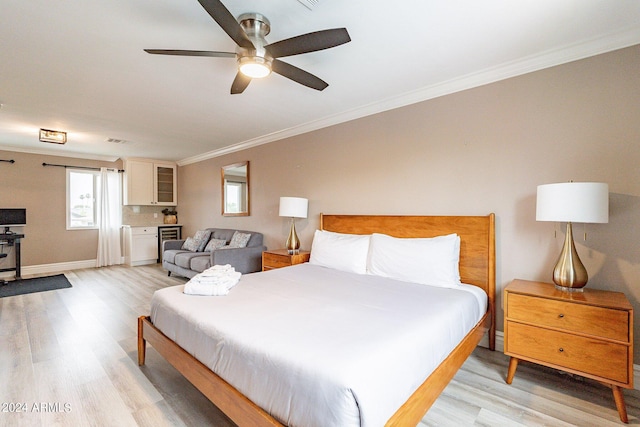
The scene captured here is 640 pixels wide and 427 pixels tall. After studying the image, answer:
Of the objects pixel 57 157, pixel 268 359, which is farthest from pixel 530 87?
pixel 57 157

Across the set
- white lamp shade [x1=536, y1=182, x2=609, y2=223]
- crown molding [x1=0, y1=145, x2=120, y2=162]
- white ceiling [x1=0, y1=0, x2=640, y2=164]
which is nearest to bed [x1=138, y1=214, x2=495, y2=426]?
white lamp shade [x1=536, y1=182, x2=609, y2=223]

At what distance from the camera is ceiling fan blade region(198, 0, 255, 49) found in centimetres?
139

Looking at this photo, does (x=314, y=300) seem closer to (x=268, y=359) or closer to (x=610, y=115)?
(x=268, y=359)

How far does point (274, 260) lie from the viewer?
3.92 metres

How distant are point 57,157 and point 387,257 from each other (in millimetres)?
6938

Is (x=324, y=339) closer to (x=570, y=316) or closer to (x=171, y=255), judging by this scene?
(x=570, y=316)

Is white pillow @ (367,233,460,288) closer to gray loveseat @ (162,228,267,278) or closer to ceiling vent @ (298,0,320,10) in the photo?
ceiling vent @ (298,0,320,10)

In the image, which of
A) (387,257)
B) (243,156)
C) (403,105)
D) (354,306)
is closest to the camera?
(354,306)

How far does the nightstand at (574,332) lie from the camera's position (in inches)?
66.3

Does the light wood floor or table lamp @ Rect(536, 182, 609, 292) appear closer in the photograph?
the light wood floor

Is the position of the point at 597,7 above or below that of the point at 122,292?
above

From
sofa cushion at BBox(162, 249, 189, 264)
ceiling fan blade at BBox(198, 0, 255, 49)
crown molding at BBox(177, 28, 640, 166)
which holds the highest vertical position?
crown molding at BBox(177, 28, 640, 166)

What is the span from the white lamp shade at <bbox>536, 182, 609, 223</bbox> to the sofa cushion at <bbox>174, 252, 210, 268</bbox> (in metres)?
4.54

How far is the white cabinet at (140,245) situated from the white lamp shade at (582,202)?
7136 mm
